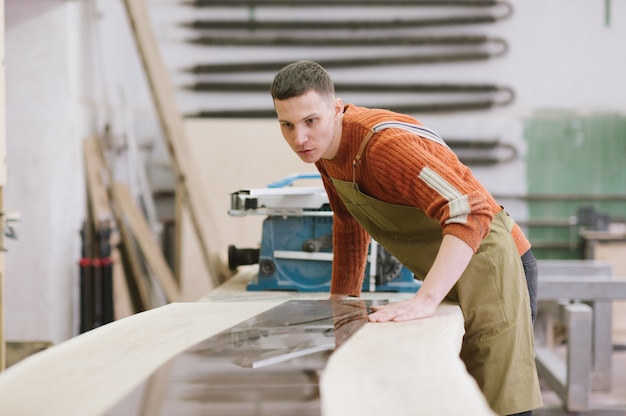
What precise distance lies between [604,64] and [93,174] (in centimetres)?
417

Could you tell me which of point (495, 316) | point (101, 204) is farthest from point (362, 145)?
point (101, 204)

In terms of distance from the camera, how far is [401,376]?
3.54 ft

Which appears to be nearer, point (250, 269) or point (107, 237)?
point (250, 269)

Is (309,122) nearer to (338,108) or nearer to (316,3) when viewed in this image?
(338,108)

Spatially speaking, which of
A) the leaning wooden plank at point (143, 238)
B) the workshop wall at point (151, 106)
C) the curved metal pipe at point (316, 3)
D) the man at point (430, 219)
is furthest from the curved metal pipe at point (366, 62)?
the man at point (430, 219)

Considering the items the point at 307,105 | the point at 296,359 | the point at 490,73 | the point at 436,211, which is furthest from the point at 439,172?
the point at 490,73

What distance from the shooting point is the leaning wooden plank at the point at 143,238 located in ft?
16.0

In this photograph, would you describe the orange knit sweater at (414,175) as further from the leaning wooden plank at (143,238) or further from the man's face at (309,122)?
the leaning wooden plank at (143,238)

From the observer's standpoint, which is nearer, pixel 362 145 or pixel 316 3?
pixel 362 145

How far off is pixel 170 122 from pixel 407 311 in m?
3.49

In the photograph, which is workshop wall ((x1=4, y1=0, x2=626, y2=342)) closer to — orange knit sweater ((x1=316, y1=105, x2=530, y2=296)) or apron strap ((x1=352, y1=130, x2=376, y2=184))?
orange knit sweater ((x1=316, y1=105, x2=530, y2=296))

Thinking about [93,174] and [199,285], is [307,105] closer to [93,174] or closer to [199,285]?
[93,174]

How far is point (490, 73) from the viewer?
5961 millimetres

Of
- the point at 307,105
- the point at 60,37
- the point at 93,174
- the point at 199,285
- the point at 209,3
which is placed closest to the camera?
the point at 307,105
